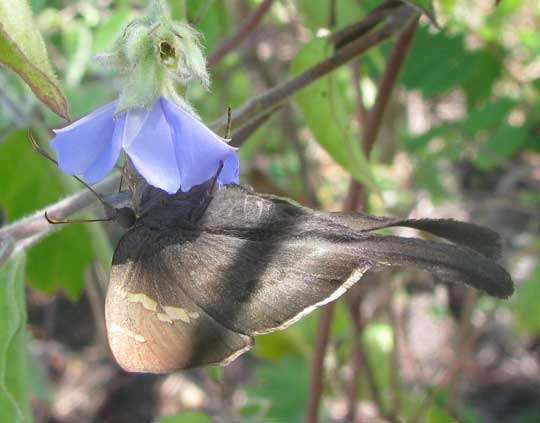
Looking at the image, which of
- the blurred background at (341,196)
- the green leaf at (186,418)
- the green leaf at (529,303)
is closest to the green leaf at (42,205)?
the blurred background at (341,196)

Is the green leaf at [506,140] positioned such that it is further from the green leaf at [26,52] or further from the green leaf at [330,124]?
the green leaf at [26,52]

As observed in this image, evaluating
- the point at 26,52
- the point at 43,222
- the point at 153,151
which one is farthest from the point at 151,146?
the point at 43,222

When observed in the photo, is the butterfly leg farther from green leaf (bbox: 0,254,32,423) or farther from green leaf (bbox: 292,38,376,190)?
green leaf (bbox: 292,38,376,190)

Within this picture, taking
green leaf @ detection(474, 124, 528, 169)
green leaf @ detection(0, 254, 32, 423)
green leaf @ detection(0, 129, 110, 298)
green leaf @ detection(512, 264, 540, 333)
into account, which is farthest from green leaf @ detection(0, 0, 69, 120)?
green leaf @ detection(512, 264, 540, 333)

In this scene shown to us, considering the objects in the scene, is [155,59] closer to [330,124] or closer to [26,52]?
[26,52]

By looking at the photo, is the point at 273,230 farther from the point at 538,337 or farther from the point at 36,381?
the point at 538,337
